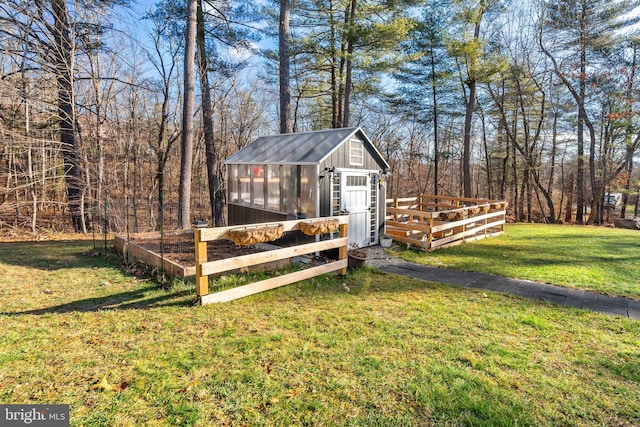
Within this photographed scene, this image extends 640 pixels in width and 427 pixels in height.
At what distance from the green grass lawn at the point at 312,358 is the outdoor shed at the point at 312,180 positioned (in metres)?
2.80

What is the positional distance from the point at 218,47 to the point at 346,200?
909 cm

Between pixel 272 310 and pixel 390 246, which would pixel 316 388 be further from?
pixel 390 246

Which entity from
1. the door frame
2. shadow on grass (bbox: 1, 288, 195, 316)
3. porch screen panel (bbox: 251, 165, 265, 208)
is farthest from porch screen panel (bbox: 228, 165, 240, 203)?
shadow on grass (bbox: 1, 288, 195, 316)

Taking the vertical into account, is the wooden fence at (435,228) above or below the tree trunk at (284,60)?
below

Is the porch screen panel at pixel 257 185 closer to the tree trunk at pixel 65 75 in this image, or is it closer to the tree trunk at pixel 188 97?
the tree trunk at pixel 188 97

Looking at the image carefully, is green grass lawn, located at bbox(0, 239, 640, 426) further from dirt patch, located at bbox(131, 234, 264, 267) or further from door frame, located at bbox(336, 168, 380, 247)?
door frame, located at bbox(336, 168, 380, 247)

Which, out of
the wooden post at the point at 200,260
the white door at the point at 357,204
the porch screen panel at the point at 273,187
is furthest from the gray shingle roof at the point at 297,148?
the wooden post at the point at 200,260

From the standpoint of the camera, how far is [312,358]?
2977mm

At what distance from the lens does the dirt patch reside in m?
6.42

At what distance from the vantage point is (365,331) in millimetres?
3600

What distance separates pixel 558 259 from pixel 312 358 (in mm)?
7267

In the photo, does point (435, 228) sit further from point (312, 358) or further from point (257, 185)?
point (312, 358)

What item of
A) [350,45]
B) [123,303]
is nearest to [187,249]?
[123,303]

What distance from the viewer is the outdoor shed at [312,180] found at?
7.06 meters
